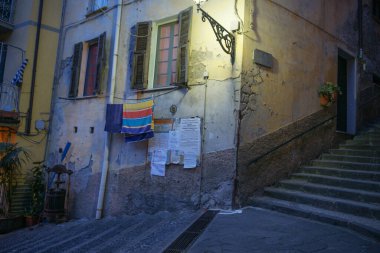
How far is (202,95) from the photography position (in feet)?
22.6

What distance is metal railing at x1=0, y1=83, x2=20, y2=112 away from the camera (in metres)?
10.3

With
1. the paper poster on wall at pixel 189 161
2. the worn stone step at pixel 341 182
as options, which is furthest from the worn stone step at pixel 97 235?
the worn stone step at pixel 341 182

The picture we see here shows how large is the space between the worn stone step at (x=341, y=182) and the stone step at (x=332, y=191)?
5.9 inches

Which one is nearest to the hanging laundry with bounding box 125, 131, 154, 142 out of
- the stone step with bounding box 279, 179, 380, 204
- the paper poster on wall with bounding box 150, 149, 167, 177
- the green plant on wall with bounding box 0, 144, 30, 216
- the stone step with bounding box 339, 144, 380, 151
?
the paper poster on wall with bounding box 150, 149, 167, 177

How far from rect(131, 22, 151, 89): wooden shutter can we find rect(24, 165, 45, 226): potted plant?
15.6 feet

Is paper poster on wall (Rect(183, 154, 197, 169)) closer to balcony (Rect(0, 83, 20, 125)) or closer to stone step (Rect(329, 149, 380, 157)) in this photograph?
stone step (Rect(329, 149, 380, 157))

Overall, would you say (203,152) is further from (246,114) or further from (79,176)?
(79,176)

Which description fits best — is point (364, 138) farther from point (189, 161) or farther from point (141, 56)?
point (141, 56)

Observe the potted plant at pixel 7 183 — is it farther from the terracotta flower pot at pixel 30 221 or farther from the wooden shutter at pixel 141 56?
the wooden shutter at pixel 141 56

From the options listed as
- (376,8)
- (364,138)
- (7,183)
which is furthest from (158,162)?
(376,8)

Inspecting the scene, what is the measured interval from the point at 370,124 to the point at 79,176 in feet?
30.3

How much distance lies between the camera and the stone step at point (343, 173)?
639 cm

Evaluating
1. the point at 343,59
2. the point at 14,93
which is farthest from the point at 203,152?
the point at 14,93

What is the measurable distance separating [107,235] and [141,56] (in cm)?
423
